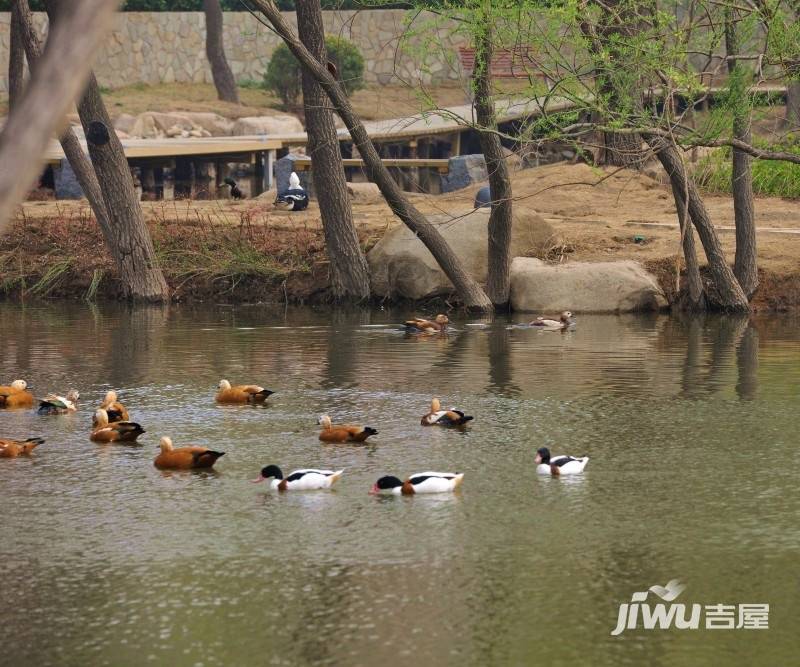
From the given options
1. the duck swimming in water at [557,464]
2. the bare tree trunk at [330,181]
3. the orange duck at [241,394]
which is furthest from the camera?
the bare tree trunk at [330,181]

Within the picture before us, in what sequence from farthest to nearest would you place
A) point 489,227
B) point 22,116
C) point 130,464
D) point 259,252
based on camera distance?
1. point 259,252
2. point 489,227
3. point 130,464
4. point 22,116

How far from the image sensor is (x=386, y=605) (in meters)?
10.2

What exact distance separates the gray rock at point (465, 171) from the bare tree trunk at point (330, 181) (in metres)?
12.0

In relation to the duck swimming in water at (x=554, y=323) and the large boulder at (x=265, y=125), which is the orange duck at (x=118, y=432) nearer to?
the duck swimming in water at (x=554, y=323)

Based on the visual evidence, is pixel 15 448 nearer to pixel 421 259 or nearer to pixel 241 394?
pixel 241 394

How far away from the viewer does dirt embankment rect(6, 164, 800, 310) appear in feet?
93.1

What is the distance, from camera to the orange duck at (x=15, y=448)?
578 inches

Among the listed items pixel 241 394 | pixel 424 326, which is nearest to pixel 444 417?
pixel 241 394

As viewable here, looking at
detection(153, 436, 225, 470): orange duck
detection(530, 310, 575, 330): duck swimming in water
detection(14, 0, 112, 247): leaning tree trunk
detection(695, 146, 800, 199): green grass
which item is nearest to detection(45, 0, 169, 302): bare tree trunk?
detection(14, 0, 112, 247): leaning tree trunk

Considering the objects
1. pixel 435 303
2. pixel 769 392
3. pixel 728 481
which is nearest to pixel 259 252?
pixel 435 303

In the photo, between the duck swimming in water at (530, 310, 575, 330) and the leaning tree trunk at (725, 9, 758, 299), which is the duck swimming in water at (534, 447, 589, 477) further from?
the duck swimming in water at (530, 310, 575, 330)

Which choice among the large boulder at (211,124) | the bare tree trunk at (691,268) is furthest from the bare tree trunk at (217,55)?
the bare tree trunk at (691,268)

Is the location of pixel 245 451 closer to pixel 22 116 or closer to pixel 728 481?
pixel 728 481

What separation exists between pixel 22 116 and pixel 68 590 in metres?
5.80
